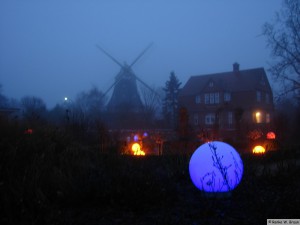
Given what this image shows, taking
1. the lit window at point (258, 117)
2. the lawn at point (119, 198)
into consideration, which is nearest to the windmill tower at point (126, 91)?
the lit window at point (258, 117)

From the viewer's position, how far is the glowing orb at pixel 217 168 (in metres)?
4.55

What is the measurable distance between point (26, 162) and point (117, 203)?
6.36 feet

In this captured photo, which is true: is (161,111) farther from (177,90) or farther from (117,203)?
(117,203)

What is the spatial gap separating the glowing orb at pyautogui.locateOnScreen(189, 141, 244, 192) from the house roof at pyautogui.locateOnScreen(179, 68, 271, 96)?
126 ft

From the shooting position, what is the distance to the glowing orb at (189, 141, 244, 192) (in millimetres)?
4547

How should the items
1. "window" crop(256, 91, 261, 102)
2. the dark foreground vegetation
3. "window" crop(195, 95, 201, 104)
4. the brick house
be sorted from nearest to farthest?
the dark foreground vegetation < the brick house < "window" crop(256, 91, 261, 102) < "window" crop(195, 95, 201, 104)

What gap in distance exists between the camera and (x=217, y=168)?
179 inches

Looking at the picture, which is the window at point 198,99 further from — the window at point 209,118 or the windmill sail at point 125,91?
the windmill sail at point 125,91

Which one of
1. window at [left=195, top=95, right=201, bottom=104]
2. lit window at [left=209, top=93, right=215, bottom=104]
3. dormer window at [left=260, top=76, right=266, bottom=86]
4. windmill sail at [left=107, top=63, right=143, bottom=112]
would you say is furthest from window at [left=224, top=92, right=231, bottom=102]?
windmill sail at [left=107, top=63, right=143, bottom=112]

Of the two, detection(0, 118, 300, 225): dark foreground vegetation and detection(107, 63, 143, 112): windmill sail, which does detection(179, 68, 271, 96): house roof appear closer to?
detection(107, 63, 143, 112): windmill sail

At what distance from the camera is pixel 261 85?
43.2m

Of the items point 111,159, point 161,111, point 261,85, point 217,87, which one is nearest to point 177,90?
point 161,111

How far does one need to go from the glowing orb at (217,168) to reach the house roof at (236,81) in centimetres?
→ 3854

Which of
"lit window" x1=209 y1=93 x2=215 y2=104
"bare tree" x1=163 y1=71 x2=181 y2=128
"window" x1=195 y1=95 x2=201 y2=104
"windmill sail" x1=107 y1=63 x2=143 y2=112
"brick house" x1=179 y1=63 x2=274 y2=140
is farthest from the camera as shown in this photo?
"bare tree" x1=163 y1=71 x2=181 y2=128
